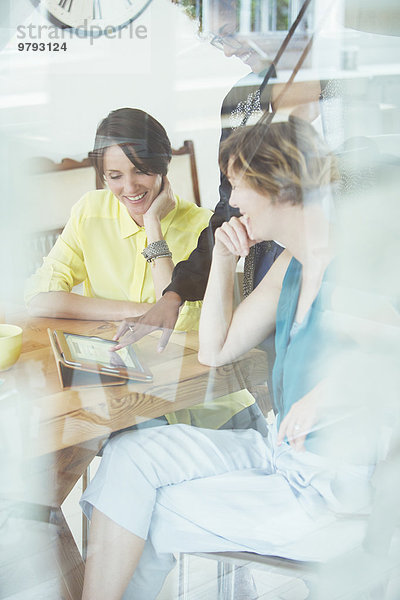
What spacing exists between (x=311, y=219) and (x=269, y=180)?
69mm

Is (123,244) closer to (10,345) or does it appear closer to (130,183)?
(130,183)

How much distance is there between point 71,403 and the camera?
0.72 meters

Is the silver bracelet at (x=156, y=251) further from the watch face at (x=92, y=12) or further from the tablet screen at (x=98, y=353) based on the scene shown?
the watch face at (x=92, y=12)

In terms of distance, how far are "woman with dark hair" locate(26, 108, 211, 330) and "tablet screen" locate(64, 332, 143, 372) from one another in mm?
30

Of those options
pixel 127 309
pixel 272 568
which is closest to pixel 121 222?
pixel 127 309

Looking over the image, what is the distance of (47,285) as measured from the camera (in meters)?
0.71

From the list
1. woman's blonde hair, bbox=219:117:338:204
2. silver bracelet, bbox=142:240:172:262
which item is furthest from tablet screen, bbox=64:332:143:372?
woman's blonde hair, bbox=219:117:338:204

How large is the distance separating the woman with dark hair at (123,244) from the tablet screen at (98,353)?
0.03m

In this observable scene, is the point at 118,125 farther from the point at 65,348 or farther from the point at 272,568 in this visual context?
the point at 272,568

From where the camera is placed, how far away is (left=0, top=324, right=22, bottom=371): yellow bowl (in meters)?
0.71

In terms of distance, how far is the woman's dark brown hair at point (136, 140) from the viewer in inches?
26.0

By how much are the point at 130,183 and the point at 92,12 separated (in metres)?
0.18

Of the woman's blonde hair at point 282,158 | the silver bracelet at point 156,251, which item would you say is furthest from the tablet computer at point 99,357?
the woman's blonde hair at point 282,158

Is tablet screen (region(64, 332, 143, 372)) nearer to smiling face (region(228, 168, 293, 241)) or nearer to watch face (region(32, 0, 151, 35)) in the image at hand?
smiling face (region(228, 168, 293, 241))
